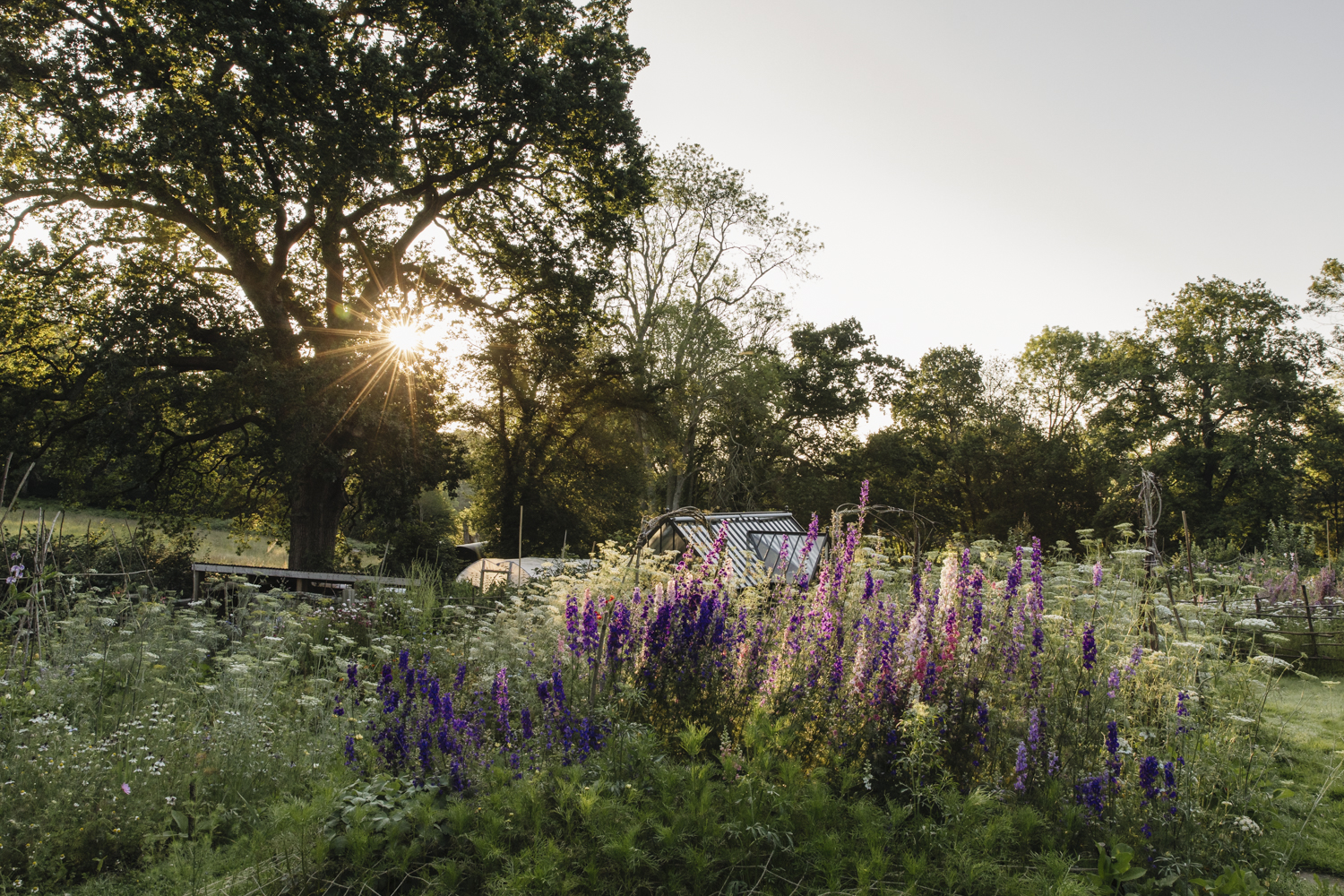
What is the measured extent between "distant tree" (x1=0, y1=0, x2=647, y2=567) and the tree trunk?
4cm

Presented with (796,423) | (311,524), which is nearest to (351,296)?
(311,524)

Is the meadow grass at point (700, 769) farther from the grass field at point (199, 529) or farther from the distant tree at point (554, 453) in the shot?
the distant tree at point (554, 453)

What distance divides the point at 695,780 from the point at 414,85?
12.7 m

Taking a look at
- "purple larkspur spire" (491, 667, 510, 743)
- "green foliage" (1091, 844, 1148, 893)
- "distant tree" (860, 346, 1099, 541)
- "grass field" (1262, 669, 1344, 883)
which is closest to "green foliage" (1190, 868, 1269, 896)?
"green foliage" (1091, 844, 1148, 893)

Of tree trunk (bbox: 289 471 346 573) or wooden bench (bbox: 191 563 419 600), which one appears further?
tree trunk (bbox: 289 471 346 573)

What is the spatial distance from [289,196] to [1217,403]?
27.7 m

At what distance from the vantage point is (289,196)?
12.7 meters

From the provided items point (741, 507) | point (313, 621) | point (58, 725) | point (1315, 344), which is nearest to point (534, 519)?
point (741, 507)

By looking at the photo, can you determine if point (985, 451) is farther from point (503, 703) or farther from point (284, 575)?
point (503, 703)

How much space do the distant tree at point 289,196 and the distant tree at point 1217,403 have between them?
20.7 metres

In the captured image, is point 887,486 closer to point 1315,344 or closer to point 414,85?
point 1315,344

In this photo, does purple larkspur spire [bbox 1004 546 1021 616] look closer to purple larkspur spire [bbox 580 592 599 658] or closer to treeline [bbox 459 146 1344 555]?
purple larkspur spire [bbox 580 592 599 658]

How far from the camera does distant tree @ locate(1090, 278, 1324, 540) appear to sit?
2320 centimetres

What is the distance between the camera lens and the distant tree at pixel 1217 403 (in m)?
23.2
